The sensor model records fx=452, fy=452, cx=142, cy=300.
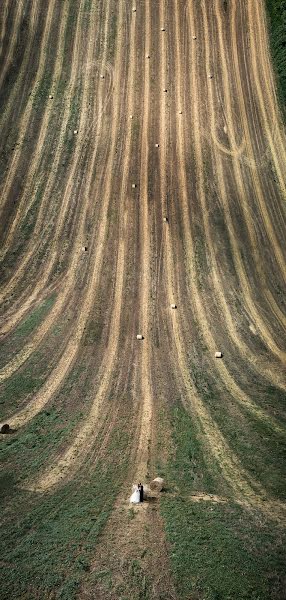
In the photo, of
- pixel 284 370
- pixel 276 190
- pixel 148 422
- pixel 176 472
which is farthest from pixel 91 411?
pixel 276 190

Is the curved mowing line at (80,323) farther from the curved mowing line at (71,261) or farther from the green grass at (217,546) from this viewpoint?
the green grass at (217,546)

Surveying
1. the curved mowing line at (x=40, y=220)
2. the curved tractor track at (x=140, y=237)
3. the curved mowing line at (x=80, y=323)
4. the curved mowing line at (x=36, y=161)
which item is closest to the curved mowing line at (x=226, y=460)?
the curved tractor track at (x=140, y=237)

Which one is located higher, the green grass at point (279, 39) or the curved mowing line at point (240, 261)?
the green grass at point (279, 39)

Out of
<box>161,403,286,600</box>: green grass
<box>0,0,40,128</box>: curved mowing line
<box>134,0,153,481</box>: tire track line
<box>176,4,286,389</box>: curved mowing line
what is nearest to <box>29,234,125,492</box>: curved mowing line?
<box>134,0,153,481</box>: tire track line

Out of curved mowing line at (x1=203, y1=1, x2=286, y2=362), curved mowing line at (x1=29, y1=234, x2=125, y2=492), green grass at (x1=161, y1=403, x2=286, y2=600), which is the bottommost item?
green grass at (x1=161, y1=403, x2=286, y2=600)

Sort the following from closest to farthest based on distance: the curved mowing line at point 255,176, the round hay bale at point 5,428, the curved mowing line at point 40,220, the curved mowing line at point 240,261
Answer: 1. the round hay bale at point 5,428
2. the curved mowing line at point 240,261
3. the curved mowing line at point 40,220
4. the curved mowing line at point 255,176

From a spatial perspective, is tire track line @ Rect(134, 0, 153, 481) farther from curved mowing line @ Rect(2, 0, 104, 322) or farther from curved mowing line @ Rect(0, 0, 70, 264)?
curved mowing line @ Rect(0, 0, 70, 264)

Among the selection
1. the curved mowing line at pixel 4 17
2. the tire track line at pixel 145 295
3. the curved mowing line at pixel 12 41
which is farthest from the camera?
the curved mowing line at pixel 4 17
